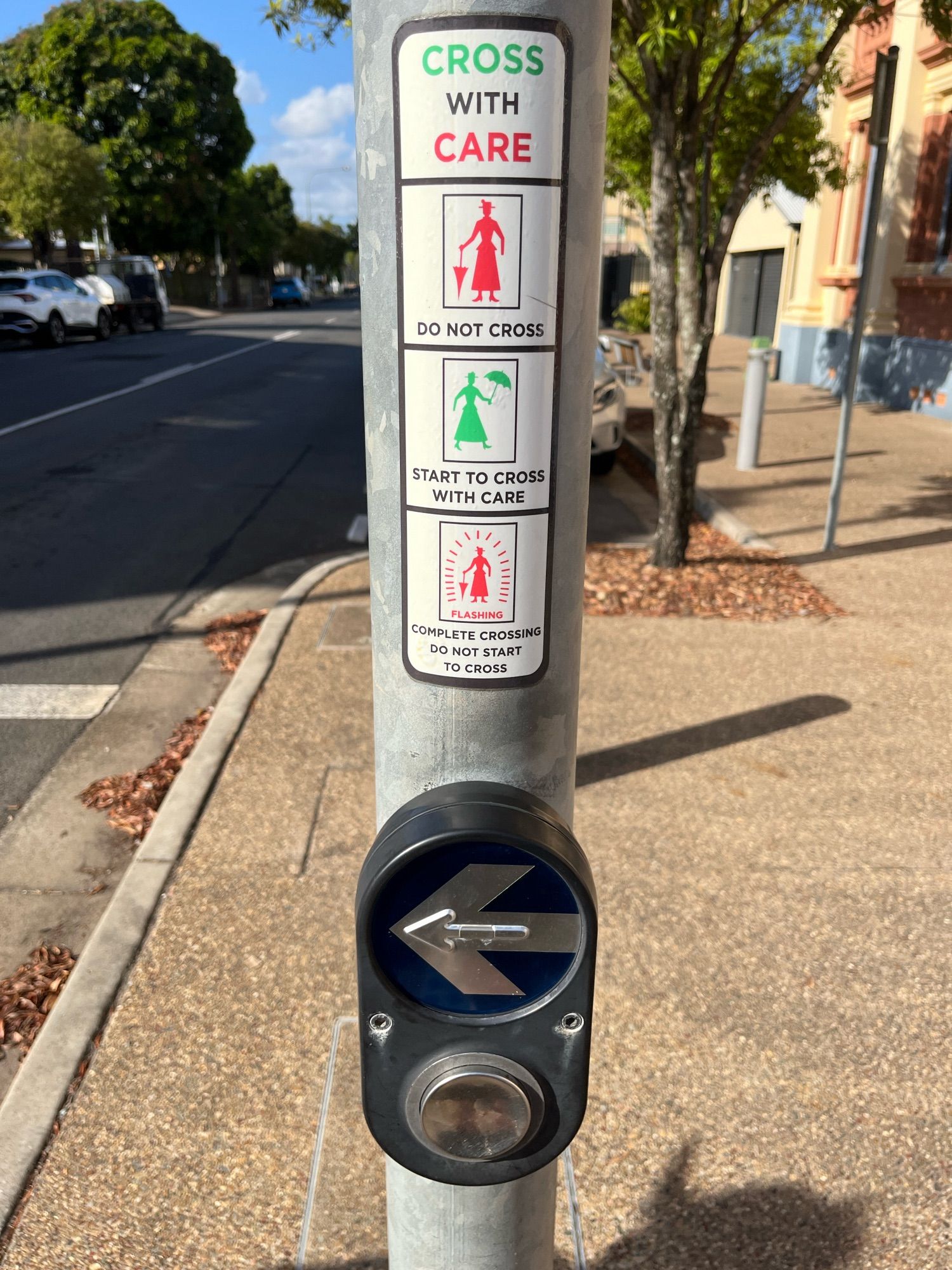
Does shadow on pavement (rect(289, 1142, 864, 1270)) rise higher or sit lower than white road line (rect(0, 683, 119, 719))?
higher

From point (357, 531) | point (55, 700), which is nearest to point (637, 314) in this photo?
point (357, 531)

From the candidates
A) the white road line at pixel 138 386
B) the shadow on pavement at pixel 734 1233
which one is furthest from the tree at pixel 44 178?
the shadow on pavement at pixel 734 1233

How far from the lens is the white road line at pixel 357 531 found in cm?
838

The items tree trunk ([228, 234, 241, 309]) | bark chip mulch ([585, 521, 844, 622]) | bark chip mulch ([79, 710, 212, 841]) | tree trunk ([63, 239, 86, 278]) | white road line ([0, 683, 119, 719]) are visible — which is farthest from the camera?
tree trunk ([228, 234, 241, 309])

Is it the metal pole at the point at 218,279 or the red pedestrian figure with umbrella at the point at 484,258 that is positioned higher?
the red pedestrian figure with umbrella at the point at 484,258

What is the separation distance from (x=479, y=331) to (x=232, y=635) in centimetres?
524

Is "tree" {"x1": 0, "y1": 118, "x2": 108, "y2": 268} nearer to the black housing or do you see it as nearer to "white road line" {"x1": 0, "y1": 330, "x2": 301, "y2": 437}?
"white road line" {"x1": 0, "y1": 330, "x2": 301, "y2": 437}

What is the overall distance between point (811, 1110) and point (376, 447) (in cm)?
215

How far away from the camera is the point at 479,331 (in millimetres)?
1238

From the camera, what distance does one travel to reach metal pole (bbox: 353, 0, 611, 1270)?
1213 millimetres

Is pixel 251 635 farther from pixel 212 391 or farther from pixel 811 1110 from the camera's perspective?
pixel 212 391

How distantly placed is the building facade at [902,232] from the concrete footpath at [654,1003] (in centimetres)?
1076

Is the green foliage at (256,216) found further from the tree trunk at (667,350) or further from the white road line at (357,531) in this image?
the tree trunk at (667,350)

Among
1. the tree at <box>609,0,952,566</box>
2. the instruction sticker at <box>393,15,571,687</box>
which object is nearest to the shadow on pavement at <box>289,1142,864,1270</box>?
the instruction sticker at <box>393,15,571,687</box>
